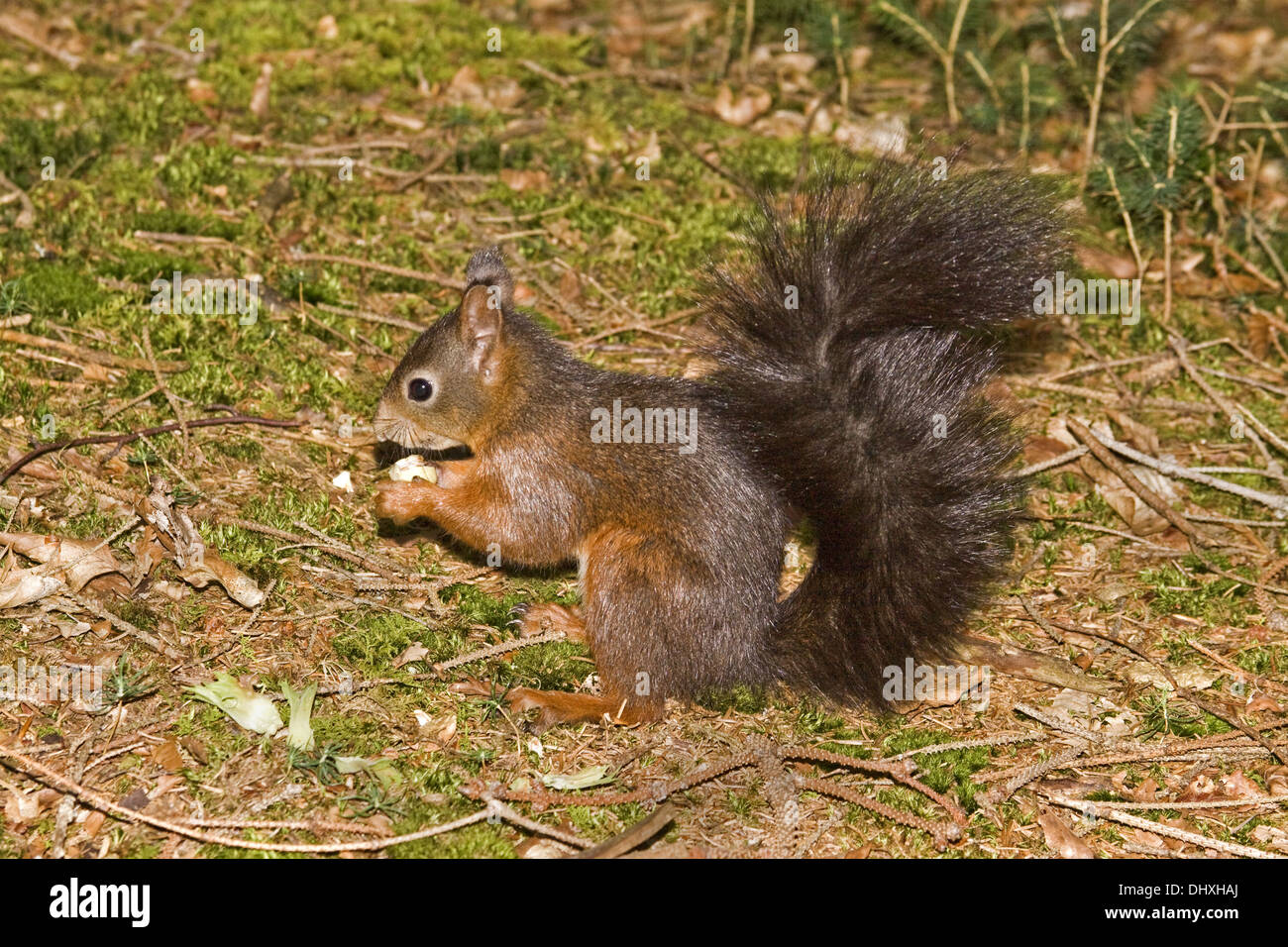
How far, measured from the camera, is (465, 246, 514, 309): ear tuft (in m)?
4.58

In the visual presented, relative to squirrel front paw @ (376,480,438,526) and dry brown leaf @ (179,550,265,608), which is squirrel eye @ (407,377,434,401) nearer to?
squirrel front paw @ (376,480,438,526)

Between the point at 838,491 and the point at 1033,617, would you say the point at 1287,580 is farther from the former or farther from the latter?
the point at 838,491

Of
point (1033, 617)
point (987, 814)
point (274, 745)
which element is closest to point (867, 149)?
point (1033, 617)

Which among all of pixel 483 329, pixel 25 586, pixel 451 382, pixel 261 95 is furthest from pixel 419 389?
pixel 261 95

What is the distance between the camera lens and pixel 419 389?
4434mm

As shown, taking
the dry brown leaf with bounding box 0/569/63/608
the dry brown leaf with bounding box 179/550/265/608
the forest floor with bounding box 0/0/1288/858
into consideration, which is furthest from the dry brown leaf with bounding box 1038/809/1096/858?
the dry brown leaf with bounding box 0/569/63/608

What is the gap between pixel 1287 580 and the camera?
468 centimetres

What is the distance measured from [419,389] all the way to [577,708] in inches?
50.8

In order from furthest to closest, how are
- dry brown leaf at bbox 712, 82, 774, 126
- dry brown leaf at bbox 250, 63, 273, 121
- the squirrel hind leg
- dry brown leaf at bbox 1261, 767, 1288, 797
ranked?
1. dry brown leaf at bbox 712, 82, 774, 126
2. dry brown leaf at bbox 250, 63, 273, 121
3. the squirrel hind leg
4. dry brown leaf at bbox 1261, 767, 1288, 797

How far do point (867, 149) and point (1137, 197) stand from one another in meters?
1.43

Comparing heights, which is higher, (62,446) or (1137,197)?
(1137,197)

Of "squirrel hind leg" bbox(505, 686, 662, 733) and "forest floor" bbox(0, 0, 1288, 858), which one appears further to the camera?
"squirrel hind leg" bbox(505, 686, 662, 733)

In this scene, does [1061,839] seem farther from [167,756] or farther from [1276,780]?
[167,756]

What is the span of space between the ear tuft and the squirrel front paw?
2.55 feet
